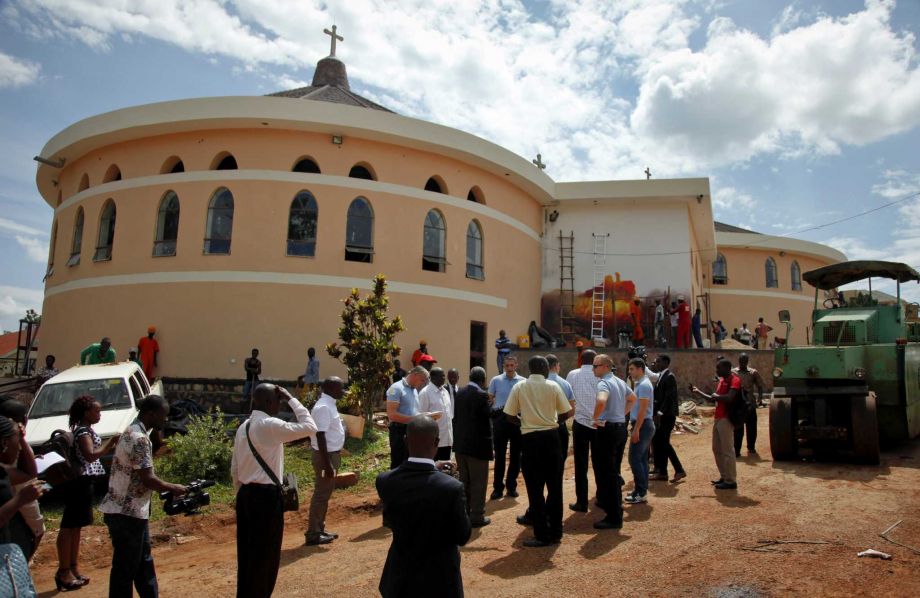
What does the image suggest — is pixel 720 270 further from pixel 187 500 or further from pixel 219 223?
pixel 187 500

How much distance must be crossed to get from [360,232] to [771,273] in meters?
24.3

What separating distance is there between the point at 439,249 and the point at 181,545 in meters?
11.7

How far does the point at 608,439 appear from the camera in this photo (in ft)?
21.6

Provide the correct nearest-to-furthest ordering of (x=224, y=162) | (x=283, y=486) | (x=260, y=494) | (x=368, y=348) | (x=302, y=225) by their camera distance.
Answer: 1. (x=260, y=494)
2. (x=283, y=486)
3. (x=368, y=348)
4. (x=302, y=225)
5. (x=224, y=162)

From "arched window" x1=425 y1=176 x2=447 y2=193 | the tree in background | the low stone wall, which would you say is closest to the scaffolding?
the low stone wall

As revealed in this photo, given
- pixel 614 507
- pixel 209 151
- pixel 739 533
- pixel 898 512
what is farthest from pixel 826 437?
pixel 209 151

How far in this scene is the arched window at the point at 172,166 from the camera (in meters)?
17.5

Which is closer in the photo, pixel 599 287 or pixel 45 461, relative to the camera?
pixel 45 461

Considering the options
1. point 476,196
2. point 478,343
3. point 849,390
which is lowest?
point 849,390

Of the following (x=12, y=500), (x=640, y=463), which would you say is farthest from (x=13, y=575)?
(x=640, y=463)

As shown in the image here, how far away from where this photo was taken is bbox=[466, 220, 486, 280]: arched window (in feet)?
62.0

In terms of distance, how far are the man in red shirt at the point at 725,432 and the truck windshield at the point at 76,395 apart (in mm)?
9039

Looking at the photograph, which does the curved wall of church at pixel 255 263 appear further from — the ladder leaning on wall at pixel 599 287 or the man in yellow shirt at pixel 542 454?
the man in yellow shirt at pixel 542 454

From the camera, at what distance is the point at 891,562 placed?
5.28 meters
